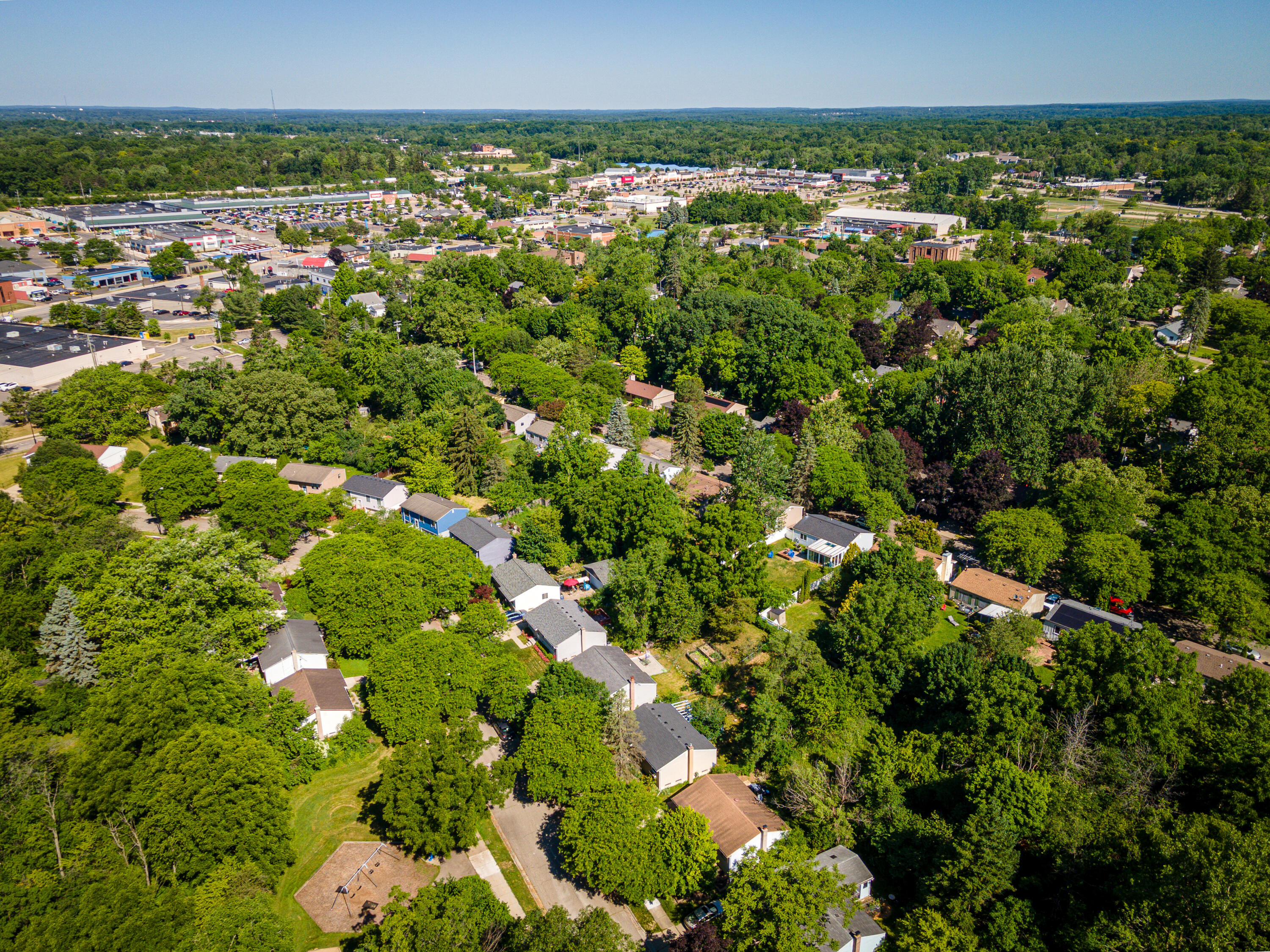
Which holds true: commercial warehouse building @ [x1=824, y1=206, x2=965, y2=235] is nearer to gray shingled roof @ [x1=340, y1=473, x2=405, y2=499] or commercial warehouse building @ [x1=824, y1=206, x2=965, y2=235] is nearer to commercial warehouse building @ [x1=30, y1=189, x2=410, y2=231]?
commercial warehouse building @ [x1=30, y1=189, x2=410, y2=231]

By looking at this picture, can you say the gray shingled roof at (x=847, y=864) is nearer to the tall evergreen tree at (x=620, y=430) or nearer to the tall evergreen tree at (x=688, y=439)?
the tall evergreen tree at (x=688, y=439)

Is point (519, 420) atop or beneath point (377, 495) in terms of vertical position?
atop

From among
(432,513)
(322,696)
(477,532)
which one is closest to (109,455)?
(432,513)

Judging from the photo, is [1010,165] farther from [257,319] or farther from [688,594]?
[688,594]

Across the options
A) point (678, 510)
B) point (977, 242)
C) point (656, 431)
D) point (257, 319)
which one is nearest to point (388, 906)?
point (678, 510)

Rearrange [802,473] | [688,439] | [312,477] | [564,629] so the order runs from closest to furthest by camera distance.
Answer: [564,629] → [802,473] → [312,477] → [688,439]

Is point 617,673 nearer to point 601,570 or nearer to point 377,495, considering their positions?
point 601,570

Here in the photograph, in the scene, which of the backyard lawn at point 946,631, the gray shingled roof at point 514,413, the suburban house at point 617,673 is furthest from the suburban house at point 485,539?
the backyard lawn at point 946,631

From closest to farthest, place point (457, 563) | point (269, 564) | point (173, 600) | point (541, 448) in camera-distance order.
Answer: point (173, 600) → point (269, 564) → point (457, 563) → point (541, 448)
